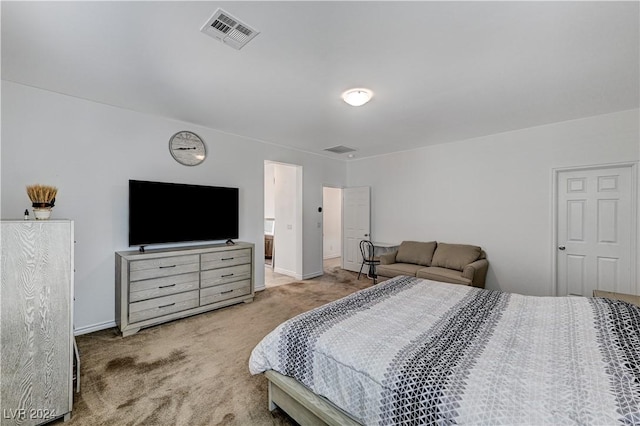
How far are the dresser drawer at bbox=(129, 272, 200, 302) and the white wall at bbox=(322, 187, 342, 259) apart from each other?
195 inches

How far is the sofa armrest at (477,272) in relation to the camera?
3676 mm

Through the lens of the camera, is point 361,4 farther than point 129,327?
No

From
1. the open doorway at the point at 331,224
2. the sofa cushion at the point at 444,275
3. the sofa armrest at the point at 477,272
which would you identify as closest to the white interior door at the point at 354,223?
the open doorway at the point at 331,224

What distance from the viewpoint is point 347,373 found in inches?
53.4

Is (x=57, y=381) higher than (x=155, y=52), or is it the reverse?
(x=155, y=52)

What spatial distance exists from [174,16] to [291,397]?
248 cm

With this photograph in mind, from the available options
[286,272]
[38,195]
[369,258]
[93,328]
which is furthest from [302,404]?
[286,272]

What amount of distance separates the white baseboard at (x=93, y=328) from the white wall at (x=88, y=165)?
0.04ft

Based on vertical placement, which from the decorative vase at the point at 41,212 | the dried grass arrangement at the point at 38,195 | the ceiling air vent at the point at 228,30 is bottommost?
the decorative vase at the point at 41,212

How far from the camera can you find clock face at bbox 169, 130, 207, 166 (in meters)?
3.63

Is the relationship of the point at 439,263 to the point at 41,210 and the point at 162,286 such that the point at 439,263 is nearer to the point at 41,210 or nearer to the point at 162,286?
the point at 162,286

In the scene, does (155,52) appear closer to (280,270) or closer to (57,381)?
(57,381)

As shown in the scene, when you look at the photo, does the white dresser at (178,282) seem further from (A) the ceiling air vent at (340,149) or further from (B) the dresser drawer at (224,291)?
(A) the ceiling air vent at (340,149)

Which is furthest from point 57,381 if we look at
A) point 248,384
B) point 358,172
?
point 358,172
